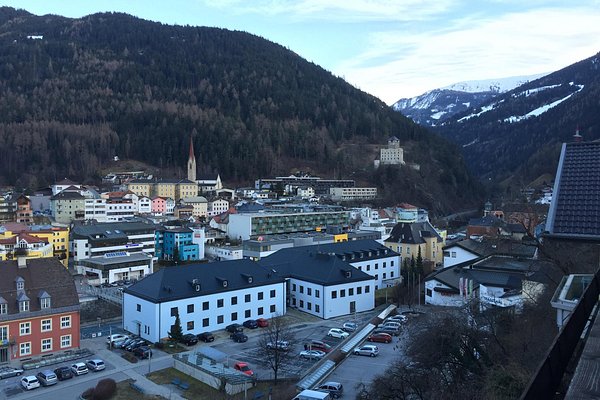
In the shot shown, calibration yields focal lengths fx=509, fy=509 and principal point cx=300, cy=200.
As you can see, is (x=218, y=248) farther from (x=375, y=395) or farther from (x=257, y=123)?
(x=257, y=123)

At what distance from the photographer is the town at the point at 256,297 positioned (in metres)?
15.4

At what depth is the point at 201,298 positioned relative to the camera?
21828 mm

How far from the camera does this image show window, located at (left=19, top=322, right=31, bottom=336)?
60.4ft

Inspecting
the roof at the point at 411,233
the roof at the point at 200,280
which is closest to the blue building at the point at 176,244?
the roof at the point at 411,233

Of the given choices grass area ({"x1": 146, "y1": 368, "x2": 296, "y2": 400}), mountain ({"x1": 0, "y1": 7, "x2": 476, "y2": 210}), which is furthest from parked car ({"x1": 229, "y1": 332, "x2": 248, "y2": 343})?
mountain ({"x1": 0, "y1": 7, "x2": 476, "y2": 210})

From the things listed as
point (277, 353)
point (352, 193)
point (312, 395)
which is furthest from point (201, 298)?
point (352, 193)

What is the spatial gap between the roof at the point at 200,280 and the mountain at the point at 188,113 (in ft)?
179

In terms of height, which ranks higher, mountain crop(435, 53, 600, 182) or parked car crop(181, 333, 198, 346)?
mountain crop(435, 53, 600, 182)

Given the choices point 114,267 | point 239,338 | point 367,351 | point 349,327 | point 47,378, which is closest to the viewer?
point 47,378

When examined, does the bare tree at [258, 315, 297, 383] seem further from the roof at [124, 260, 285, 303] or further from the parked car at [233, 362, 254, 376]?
the roof at [124, 260, 285, 303]

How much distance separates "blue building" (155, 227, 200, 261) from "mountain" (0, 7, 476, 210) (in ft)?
134

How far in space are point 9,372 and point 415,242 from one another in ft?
87.1

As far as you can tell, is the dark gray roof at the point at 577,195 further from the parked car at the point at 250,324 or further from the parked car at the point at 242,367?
the parked car at the point at 250,324

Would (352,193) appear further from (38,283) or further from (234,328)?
(38,283)
